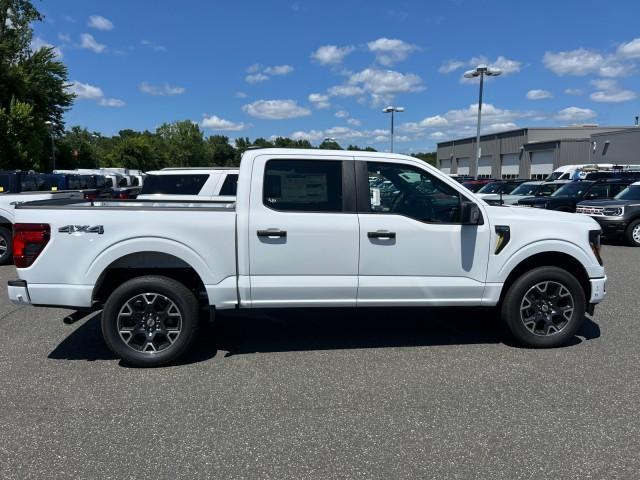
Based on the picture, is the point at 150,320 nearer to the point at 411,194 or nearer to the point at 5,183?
the point at 411,194

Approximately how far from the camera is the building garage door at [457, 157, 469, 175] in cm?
8106

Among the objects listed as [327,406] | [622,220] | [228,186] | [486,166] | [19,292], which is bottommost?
[327,406]

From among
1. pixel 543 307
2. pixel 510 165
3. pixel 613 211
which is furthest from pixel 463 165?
pixel 543 307

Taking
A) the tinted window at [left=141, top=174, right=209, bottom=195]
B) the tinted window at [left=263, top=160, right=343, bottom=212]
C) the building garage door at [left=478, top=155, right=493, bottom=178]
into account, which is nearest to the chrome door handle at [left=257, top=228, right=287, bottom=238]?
the tinted window at [left=263, top=160, right=343, bottom=212]

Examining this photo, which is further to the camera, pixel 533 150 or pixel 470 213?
pixel 533 150

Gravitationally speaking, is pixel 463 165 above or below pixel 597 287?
above

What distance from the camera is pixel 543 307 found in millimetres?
5039

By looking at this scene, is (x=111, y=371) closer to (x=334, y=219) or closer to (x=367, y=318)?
(x=334, y=219)

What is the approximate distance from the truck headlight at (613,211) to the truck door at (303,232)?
1095 centimetres

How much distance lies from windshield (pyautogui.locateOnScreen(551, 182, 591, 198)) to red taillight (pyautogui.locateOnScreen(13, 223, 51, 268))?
51.8ft

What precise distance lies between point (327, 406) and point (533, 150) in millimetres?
61645

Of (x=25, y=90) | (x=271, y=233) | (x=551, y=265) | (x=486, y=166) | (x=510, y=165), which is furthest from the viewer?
(x=486, y=166)

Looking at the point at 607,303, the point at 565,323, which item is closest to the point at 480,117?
the point at 607,303

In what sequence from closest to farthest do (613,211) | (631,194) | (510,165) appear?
(613,211) → (631,194) → (510,165)
